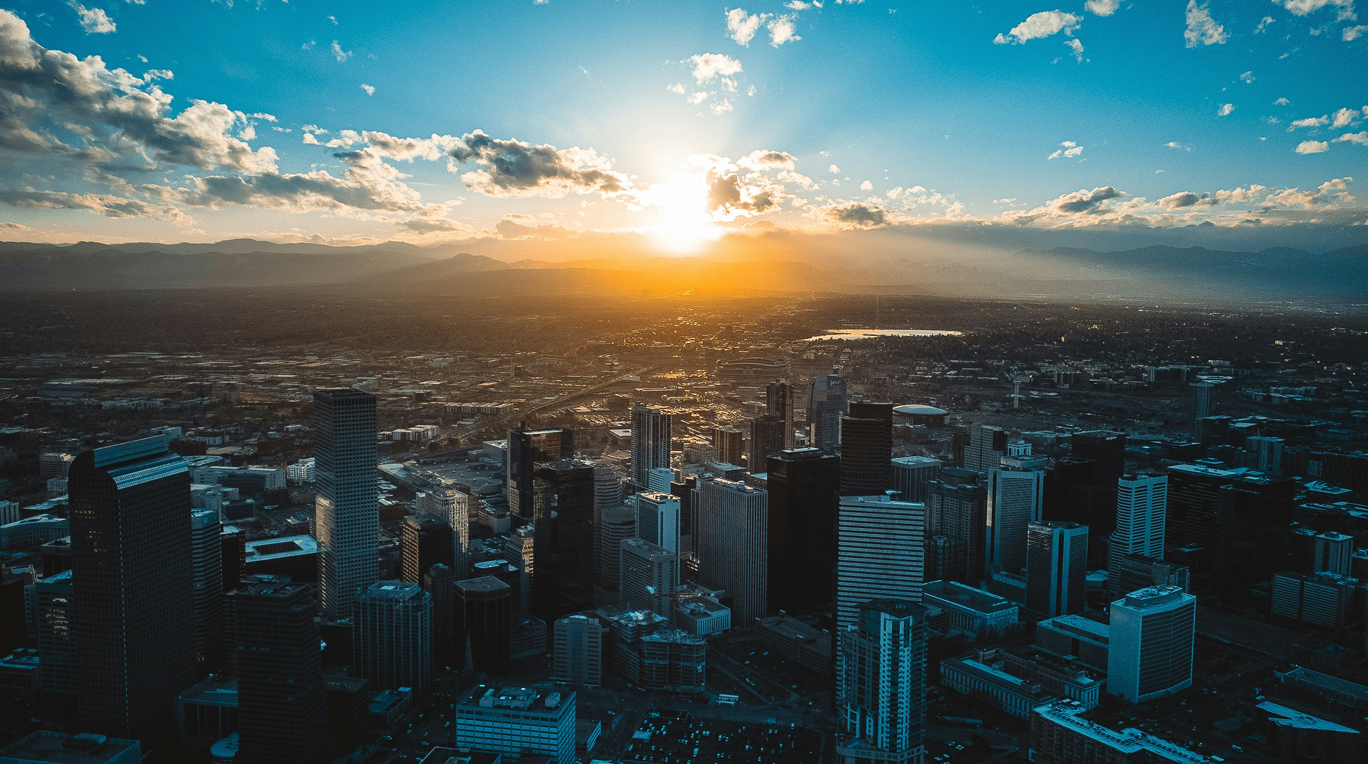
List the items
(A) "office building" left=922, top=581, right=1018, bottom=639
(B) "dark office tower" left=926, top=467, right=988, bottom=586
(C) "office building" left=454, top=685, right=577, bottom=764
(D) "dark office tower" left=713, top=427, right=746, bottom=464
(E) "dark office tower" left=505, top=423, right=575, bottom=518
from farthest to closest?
(D) "dark office tower" left=713, top=427, right=746, bottom=464 < (E) "dark office tower" left=505, top=423, right=575, bottom=518 < (B) "dark office tower" left=926, top=467, right=988, bottom=586 < (A) "office building" left=922, top=581, right=1018, bottom=639 < (C) "office building" left=454, top=685, right=577, bottom=764

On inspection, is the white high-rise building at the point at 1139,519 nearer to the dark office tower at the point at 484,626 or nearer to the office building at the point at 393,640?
the dark office tower at the point at 484,626

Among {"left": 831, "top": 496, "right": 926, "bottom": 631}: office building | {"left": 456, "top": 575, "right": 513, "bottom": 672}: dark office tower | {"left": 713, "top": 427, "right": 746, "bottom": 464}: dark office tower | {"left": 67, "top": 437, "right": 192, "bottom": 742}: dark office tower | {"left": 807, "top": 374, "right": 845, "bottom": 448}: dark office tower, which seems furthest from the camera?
{"left": 807, "top": 374, "right": 845, "bottom": 448}: dark office tower

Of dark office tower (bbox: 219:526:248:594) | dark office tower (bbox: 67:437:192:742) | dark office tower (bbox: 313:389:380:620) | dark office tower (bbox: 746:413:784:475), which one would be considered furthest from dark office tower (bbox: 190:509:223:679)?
dark office tower (bbox: 746:413:784:475)

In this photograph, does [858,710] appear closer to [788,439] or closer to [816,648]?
[816,648]

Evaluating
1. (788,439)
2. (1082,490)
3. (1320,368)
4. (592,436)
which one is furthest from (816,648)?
(1320,368)

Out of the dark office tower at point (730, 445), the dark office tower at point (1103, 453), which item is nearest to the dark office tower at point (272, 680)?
Result: the dark office tower at point (730, 445)

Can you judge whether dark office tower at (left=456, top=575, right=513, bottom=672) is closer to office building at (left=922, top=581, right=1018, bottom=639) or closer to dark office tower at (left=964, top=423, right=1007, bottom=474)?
office building at (left=922, top=581, right=1018, bottom=639)
